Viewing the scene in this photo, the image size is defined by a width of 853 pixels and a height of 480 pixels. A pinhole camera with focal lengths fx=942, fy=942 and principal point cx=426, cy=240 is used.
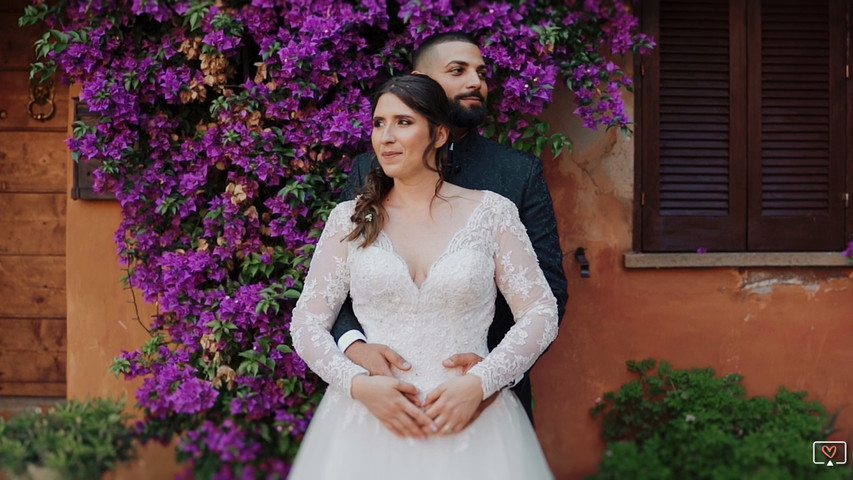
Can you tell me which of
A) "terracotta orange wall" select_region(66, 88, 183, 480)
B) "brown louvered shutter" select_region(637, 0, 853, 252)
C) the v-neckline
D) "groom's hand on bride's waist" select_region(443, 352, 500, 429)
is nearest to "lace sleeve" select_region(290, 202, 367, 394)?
the v-neckline

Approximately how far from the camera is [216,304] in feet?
13.8

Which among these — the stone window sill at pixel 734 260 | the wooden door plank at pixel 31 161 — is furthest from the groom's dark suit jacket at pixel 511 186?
the wooden door plank at pixel 31 161

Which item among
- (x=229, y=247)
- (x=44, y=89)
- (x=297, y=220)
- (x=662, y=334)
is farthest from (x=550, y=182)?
(x=44, y=89)

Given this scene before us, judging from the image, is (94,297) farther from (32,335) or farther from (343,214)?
(343,214)

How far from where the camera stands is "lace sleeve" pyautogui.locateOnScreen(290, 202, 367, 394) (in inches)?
116

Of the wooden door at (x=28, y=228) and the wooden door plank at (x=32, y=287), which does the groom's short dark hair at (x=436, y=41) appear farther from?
the wooden door plank at (x=32, y=287)

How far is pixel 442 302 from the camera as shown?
9.43 feet

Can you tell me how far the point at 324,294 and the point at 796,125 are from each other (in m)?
2.97

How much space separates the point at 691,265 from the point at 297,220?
1.95 m

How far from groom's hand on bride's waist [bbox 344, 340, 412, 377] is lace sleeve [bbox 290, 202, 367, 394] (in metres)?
0.06

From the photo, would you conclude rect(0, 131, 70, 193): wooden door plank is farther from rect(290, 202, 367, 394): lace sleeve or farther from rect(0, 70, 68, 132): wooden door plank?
rect(290, 202, 367, 394): lace sleeve

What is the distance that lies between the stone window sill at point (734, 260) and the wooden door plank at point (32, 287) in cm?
300

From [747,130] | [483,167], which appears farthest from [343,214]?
[747,130]

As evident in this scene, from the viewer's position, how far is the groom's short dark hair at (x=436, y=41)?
12.5 feet
